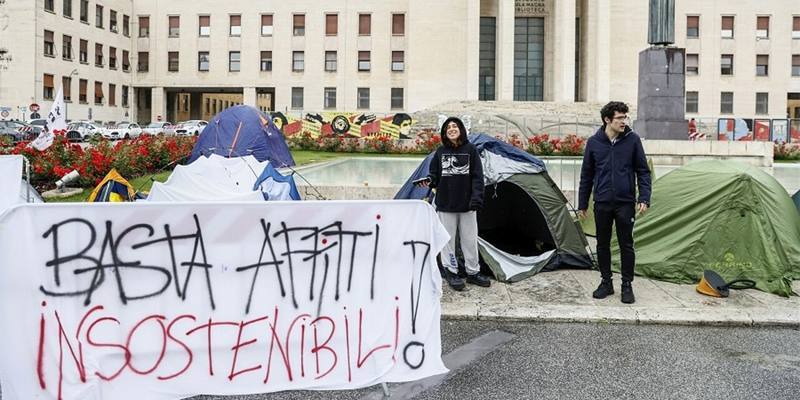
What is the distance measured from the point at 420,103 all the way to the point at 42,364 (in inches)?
2201

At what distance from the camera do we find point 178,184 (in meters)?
9.05

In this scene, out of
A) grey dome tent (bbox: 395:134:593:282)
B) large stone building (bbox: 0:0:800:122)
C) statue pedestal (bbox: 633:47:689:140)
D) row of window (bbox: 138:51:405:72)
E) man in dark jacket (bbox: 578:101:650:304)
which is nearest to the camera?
man in dark jacket (bbox: 578:101:650:304)

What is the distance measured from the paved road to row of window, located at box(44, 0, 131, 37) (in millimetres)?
59465

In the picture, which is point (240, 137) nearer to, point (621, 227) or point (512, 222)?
point (512, 222)

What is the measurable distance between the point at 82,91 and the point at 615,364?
62130mm

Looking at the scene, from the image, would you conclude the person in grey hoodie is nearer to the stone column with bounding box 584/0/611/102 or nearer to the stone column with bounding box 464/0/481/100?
the stone column with bounding box 464/0/481/100

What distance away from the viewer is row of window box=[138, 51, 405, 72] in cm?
6069

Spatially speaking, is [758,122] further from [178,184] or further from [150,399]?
[150,399]

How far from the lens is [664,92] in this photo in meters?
20.4

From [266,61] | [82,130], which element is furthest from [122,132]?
[266,61]

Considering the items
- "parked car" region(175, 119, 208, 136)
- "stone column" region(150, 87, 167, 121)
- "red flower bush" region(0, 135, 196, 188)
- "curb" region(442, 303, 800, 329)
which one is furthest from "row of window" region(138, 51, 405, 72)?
"curb" region(442, 303, 800, 329)

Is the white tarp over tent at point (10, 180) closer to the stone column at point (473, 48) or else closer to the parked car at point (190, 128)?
the parked car at point (190, 128)

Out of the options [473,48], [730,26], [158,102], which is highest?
[730,26]

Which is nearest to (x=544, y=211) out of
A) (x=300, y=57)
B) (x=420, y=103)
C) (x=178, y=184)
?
(x=178, y=184)
